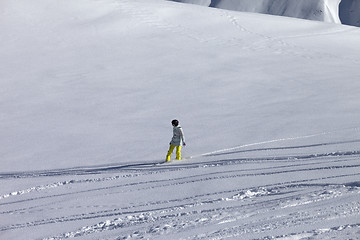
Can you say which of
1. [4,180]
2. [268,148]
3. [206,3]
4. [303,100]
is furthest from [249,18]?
[206,3]

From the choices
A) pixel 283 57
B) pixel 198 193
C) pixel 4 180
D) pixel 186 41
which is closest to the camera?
pixel 198 193

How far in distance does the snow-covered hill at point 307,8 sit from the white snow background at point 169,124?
233 ft

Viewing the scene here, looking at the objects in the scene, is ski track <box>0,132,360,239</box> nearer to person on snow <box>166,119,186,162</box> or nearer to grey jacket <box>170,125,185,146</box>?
person on snow <box>166,119,186,162</box>

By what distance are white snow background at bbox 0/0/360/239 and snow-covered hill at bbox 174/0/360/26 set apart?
233ft

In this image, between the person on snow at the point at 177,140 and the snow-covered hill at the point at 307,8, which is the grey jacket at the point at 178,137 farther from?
the snow-covered hill at the point at 307,8

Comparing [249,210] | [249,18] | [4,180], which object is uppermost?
[249,18]

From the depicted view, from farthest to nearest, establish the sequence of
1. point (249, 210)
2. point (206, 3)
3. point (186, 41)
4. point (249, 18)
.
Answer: point (206, 3), point (249, 18), point (186, 41), point (249, 210)

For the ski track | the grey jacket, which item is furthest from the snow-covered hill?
the ski track

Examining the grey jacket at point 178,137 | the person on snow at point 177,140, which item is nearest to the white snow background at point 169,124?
the person on snow at point 177,140

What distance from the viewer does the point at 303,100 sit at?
14.3 metres

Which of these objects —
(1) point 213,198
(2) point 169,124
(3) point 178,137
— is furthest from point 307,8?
(1) point 213,198

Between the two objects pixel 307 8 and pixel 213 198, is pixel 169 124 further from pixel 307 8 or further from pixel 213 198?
pixel 307 8

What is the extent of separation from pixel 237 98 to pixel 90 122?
4767 millimetres

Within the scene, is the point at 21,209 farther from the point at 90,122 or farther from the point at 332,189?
the point at 90,122
